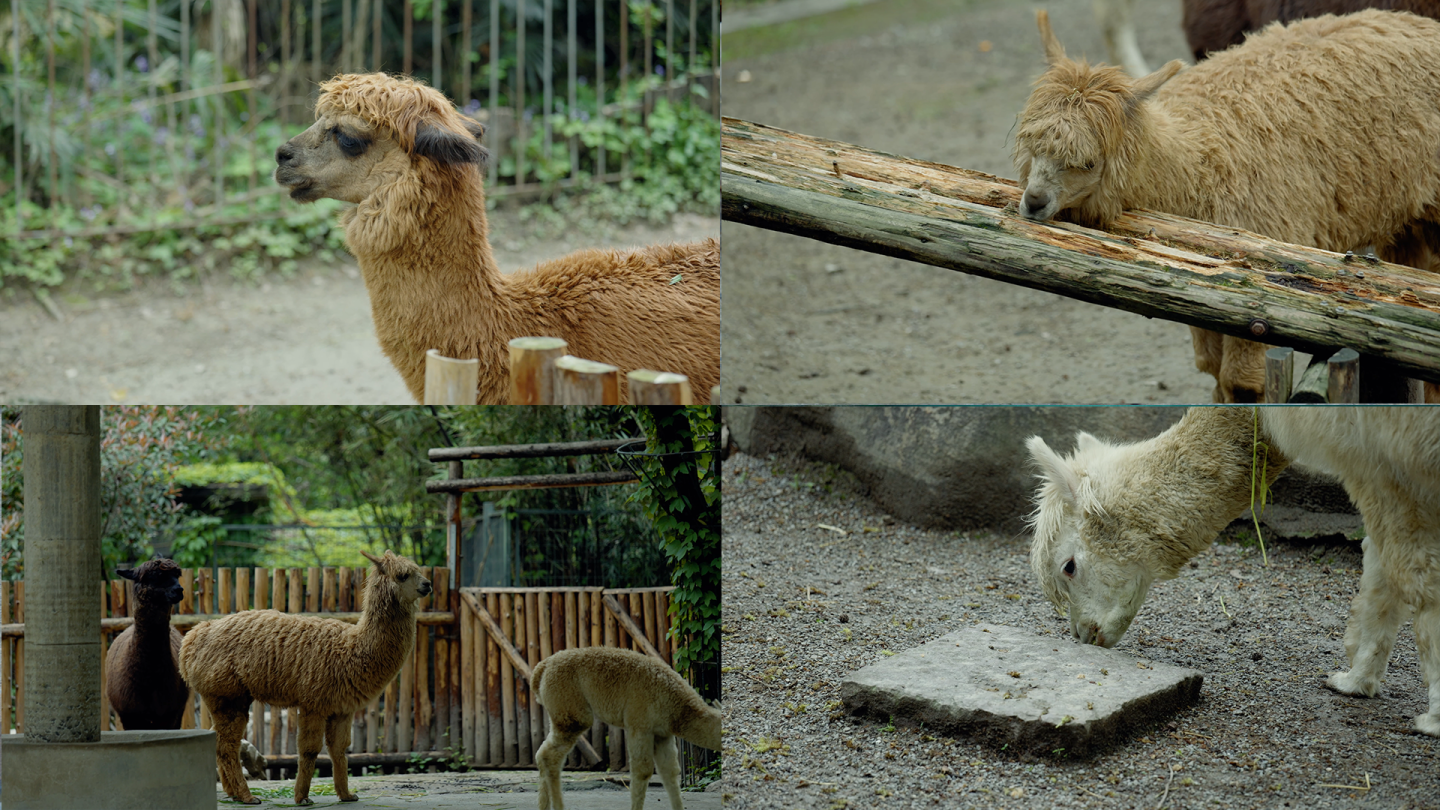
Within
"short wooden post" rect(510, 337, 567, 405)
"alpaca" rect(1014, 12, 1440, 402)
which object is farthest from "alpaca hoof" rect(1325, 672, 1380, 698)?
"short wooden post" rect(510, 337, 567, 405)

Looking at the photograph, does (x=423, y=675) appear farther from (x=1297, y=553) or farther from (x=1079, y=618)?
(x=1297, y=553)

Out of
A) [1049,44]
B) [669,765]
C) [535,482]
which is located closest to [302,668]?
[535,482]

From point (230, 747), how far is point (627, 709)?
1.16 meters

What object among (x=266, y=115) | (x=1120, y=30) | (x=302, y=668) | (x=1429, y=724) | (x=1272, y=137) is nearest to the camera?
(x=1429, y=724)

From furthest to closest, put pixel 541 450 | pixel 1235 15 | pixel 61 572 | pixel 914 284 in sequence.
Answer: pixel 914 284
pixel 1235 15
pixel 541 450
pixel 61 572

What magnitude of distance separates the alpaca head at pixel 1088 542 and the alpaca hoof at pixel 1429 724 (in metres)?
0.65

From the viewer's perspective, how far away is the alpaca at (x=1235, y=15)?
17.6ft

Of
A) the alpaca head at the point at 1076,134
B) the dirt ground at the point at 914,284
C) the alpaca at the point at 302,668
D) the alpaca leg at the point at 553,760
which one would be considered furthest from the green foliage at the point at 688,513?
the dirt ground at the point at 914,284

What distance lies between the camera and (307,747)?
3.30 metres

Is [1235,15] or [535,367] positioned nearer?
[535,367]

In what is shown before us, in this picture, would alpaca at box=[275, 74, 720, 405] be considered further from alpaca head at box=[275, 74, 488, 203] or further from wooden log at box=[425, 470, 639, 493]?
wooden log at box=[425, 470, 639, 493]

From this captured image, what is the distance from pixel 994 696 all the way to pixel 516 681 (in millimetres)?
1382

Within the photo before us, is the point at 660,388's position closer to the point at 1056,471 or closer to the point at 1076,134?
the point at 1056,471

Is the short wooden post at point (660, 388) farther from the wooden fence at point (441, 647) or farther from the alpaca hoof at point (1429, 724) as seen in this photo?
the alpaca hoof at point (1429, 724)
